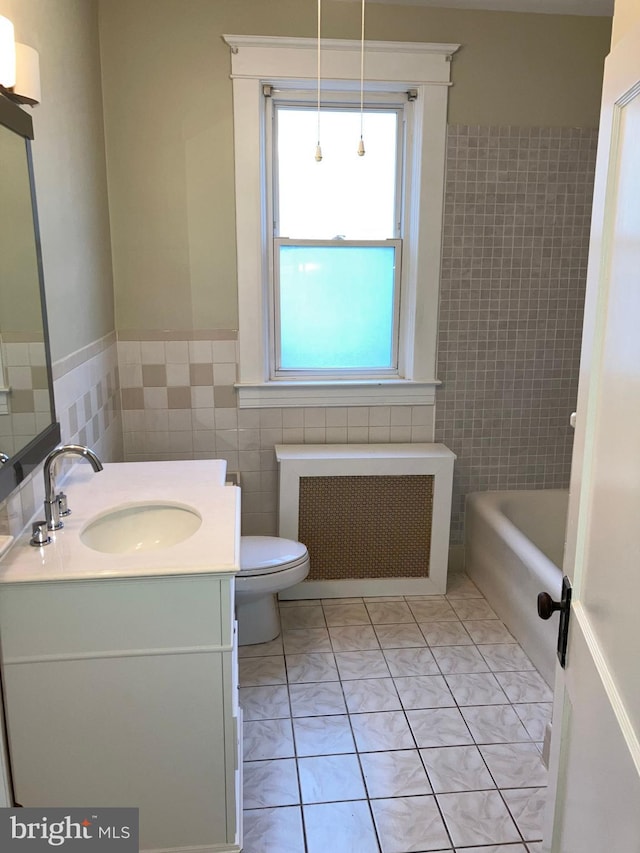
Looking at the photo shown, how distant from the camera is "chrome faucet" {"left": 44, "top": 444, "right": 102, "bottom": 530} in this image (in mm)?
1702

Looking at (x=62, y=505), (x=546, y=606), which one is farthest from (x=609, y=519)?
(x=62, y=505)

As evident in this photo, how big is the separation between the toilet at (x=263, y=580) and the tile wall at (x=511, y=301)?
104cm

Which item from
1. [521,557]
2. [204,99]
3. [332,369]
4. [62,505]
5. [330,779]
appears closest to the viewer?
[62,505]

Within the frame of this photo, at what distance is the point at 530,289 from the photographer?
327 cm

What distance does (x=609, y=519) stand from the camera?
1.02m

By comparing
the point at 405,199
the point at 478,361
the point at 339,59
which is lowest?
the point at 478,361

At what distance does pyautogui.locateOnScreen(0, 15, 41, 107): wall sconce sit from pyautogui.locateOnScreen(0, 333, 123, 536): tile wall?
74cm

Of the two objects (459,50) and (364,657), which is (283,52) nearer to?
(459,50)

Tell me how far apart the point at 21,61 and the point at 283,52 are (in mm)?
1531

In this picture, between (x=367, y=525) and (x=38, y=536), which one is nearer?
(x=38, y=536)

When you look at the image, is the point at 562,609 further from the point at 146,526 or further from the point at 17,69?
the point at 17,69

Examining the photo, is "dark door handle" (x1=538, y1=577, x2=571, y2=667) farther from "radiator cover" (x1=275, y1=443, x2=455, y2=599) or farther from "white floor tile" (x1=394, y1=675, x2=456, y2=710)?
"radiator cover" (x1=275, y1=443, x2=455, y2=599)

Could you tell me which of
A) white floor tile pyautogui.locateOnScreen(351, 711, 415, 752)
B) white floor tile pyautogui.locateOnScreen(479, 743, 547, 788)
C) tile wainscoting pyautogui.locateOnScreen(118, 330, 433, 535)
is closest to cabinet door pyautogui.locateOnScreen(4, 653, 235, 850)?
white floor tile pyautogui.locateOnScreen(351, 711, 415, 752)

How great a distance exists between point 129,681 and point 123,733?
5.4 inches
